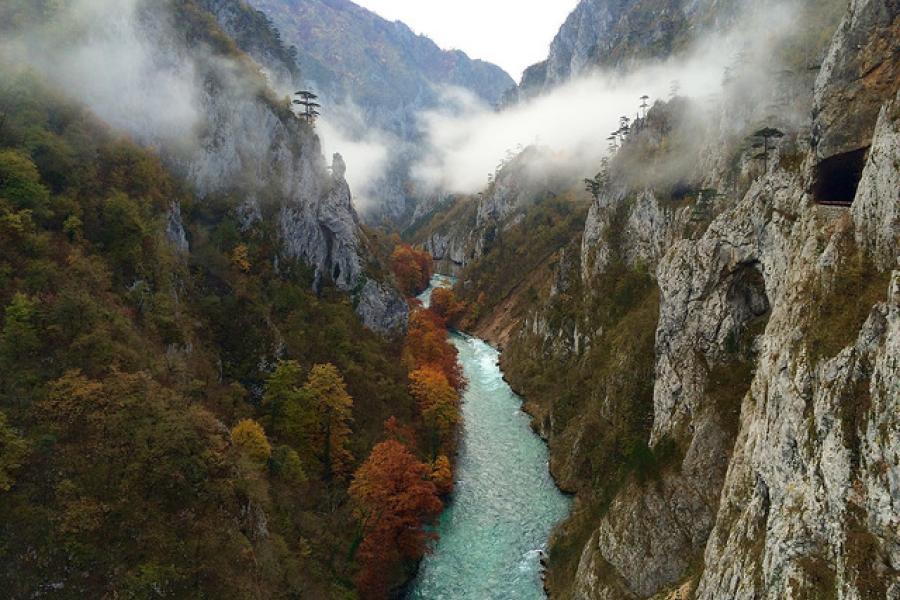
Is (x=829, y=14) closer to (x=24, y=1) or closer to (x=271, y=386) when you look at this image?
(x=271, y=386)

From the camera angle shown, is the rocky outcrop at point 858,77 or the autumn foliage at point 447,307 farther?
the autumn foliage at point 447,307

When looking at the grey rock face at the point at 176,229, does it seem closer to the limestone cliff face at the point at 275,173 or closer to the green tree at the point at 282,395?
the limestone cliff face at the point at 275,173

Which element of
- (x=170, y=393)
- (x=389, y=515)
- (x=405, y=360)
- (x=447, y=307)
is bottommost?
(x=389, y=515)

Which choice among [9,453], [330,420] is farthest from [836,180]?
[9,453]

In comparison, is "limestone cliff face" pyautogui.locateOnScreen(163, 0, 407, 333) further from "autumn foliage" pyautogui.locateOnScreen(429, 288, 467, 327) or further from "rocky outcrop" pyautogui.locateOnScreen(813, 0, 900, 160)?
"rocky outcrop" pyautogui.locateOnScreen(813, 0, 900, 160)

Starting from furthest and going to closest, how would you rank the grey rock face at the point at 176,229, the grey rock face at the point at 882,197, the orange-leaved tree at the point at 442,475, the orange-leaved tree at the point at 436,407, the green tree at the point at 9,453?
1. the orange-leaved tree at the point at 436,407
2. the grey rock face at the point at 176,229
3. the orange-leaved tree at the point at 442,475
4. the green tree at the point at 9,453
5. the grey rock face at the point at 882,197

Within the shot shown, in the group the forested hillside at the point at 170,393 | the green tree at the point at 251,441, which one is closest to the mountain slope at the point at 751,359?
the forested hillside at the point at 170,393

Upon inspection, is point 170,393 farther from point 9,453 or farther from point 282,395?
point 282,395
